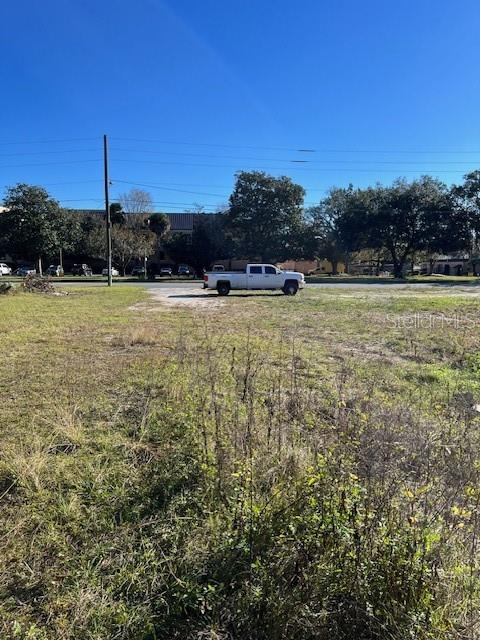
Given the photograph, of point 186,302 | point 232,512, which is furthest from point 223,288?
point 232,512

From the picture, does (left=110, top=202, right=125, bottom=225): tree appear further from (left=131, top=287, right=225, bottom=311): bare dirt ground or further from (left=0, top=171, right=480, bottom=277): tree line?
(left=131, top=287, right=225, bottom=311): bare dirt ground

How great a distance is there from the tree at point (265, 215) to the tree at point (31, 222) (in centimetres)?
2231

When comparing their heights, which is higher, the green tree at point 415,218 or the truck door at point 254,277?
the green tree at point 415,218

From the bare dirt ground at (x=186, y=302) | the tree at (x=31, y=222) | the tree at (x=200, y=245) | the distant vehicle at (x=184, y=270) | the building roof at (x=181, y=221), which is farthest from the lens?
the building roof at (x=181, y=221)

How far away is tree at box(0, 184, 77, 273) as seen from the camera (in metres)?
38.5

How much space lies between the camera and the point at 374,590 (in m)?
1.97

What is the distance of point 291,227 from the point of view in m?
55.2

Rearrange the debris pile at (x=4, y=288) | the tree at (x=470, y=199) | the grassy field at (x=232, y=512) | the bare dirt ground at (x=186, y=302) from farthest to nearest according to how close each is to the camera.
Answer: the tree at (x=470, y=199), the debris pile at (x=4, y=288), the bare dirt ground at (x=186, y=302), the grassy field at (x=232, y=512)

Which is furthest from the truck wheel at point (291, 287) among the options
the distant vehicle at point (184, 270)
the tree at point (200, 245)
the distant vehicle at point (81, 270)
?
the distant vehicle at point (81, 270)

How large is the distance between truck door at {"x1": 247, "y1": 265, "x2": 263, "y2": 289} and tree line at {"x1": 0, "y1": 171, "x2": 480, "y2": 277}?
1000 inches

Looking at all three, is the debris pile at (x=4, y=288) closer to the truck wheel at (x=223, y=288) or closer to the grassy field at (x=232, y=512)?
the truck wheel at (x=223, y=288)

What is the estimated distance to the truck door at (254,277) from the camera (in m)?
24.6

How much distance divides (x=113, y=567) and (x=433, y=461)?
2313mm

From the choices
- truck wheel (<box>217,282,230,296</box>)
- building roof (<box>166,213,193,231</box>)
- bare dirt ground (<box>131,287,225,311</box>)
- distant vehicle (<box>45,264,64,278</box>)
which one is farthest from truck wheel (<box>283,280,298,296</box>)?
building roof (<box>166,213,193,231</box>)
